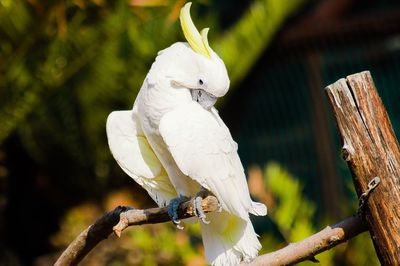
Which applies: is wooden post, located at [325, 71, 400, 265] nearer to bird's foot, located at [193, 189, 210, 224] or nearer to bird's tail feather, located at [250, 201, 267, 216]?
bird's tail feather, located at [250, 201, 267, 216]

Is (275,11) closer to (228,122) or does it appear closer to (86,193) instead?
(228,122)

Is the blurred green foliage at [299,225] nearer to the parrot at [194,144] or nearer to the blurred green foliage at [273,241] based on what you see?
the blurred green foliage at [273,241]

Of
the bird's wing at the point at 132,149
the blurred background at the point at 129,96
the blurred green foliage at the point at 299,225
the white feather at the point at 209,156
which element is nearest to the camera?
the white feather at the point at 209,156

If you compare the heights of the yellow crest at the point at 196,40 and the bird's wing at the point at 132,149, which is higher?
the yellow crest at the point at 196,40

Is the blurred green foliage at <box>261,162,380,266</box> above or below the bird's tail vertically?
below

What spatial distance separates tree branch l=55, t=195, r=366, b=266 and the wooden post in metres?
0.07

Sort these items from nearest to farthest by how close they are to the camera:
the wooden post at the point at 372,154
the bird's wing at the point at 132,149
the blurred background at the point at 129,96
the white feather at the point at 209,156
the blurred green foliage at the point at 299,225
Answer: the wooden post at the point at 372,154, the white feather at the point at 209,156, the bird's wing at the point at 132,149, the blurred green foliage at the point at 299,225, the blurred background at the point at 129,96

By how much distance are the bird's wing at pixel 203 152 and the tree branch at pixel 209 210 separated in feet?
0.15

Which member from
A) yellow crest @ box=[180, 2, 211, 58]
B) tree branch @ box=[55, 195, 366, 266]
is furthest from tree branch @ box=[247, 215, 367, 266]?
yellow crest @ box=[180, 2, 211, 58]

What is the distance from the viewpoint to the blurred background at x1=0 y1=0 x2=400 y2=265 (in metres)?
4.25

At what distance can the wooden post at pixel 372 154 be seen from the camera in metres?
1.90

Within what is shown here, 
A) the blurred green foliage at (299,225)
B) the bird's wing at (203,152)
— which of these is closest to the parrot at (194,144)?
the bird's wing at (203,152)

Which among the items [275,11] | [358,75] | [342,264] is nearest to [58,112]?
[275,11]

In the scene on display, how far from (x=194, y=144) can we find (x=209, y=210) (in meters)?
0.15
